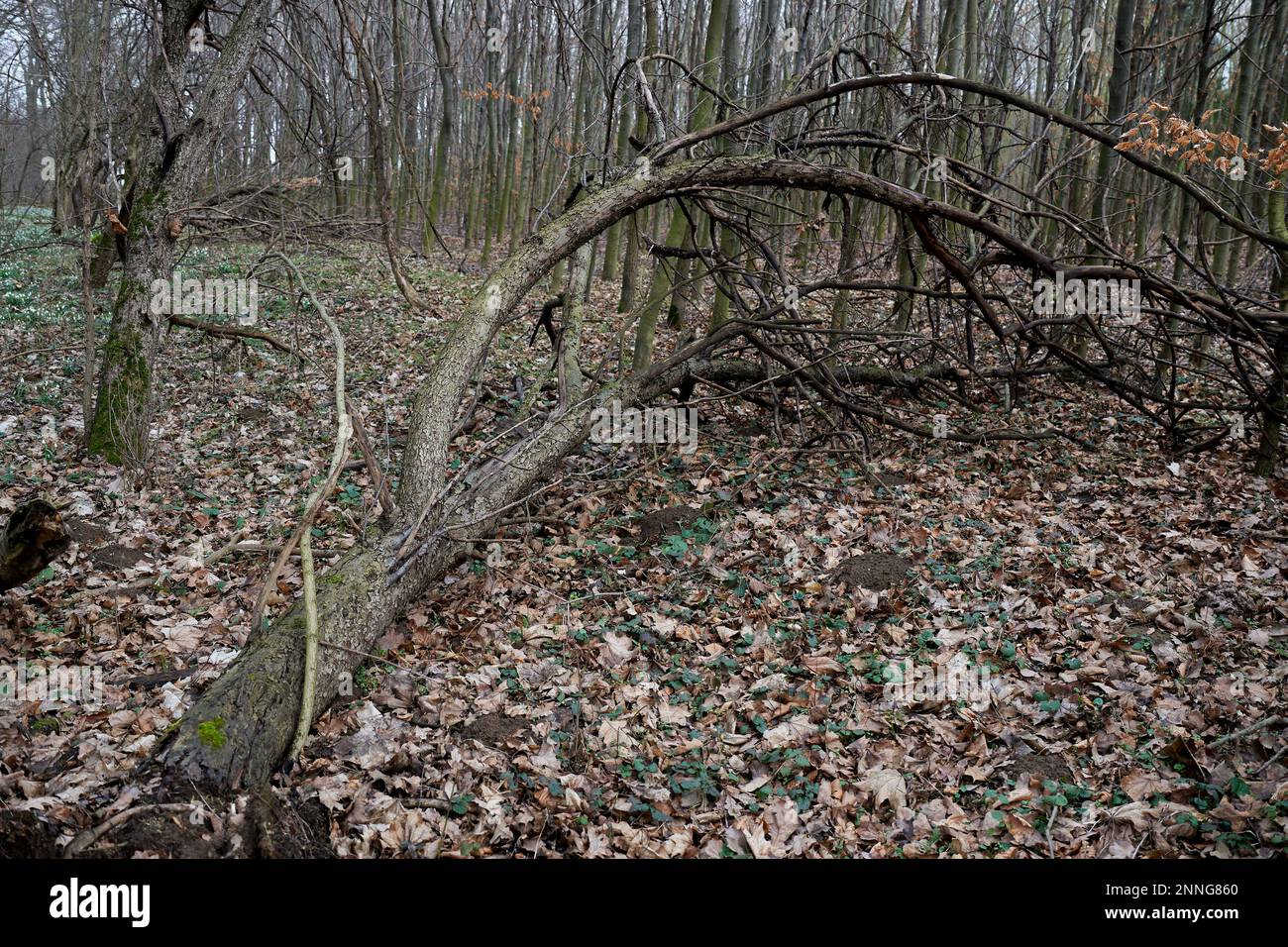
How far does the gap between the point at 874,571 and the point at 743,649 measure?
1.10m

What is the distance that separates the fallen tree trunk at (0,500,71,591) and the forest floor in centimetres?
79

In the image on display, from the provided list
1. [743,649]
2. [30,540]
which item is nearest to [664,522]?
[743,649]

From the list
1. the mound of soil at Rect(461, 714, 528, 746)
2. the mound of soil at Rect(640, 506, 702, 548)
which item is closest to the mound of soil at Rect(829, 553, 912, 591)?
the mound of soil at Rect(640, 506, 702, 548)

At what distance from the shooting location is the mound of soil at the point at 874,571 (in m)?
5.28

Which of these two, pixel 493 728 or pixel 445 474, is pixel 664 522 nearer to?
pixel 445 474

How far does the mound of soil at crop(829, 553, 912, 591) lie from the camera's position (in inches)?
208

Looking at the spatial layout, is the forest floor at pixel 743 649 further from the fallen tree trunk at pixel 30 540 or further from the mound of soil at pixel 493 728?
the fallen tree trunk at pixel 30 540

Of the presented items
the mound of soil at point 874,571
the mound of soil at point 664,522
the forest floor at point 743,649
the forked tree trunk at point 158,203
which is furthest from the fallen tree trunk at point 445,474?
the forked tree trunk at point 158,203

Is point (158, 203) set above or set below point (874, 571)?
above

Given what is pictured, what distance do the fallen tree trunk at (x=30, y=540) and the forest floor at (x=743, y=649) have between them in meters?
0.79

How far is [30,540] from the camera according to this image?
3.86m

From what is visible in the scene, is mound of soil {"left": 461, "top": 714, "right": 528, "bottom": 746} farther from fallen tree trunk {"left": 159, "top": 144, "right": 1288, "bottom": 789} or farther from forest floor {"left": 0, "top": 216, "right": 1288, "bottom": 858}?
fallen tree trunk {"left": 159, "top": 144, "right": 1288, "bottom": 789}

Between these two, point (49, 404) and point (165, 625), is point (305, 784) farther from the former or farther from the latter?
point (49, 404)

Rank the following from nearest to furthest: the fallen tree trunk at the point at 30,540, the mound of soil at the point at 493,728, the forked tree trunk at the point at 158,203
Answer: the fallen tree trunk at the point at 30,540 < the mound of soil at the point at 493,728 < the forked tree trunk at the point at 158,203
